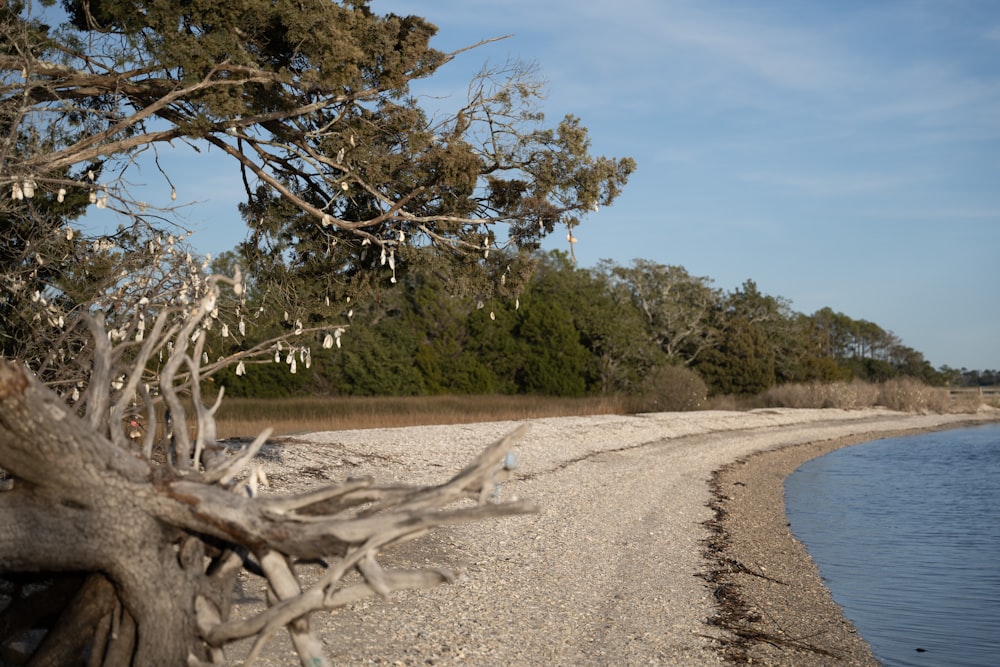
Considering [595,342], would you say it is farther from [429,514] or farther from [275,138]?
[429,514]

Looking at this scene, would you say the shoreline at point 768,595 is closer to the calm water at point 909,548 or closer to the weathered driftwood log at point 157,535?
the calm water at point 909,548

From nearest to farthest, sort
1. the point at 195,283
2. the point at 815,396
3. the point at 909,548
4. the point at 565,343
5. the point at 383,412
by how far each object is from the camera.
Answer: the point at 195,283 < the point at 909,548 < the point at 383,412 < the point at 565,343 < the point at 815,396

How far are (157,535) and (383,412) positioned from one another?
955 inches

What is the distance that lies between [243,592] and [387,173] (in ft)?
16.7

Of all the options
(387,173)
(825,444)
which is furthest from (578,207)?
(825,444)

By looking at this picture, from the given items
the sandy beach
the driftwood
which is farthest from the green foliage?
the driftwood

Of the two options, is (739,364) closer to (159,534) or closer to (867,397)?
(867,397)

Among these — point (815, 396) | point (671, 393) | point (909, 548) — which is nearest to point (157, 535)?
point (909, 548)

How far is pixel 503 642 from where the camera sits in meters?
7.16

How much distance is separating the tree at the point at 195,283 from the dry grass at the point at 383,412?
8.41 m

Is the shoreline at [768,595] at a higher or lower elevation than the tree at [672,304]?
lower

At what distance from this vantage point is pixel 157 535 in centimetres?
406

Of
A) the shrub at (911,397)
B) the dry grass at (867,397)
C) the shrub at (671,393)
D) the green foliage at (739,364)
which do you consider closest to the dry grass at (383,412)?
the shrub at (671,393)

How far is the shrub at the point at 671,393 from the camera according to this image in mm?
37688
